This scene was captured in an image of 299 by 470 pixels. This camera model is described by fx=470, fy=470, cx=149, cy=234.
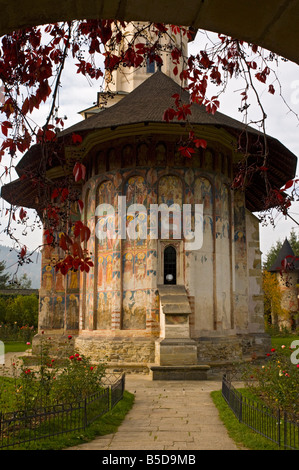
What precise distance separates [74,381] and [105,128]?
8984mm

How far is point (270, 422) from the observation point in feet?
20.3

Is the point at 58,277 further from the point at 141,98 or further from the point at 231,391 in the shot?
the point at 231,391

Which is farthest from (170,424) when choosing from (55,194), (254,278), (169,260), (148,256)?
(254,278)

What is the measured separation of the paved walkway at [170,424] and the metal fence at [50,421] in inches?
17.5

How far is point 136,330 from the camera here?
14.7m

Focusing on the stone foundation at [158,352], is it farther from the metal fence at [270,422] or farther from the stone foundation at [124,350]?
the metal fence at [270,422]

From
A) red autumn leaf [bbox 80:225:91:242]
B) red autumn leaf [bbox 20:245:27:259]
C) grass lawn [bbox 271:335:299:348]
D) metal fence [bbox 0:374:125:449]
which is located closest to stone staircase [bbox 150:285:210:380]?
metal fence [bbox 0:374:125:449]

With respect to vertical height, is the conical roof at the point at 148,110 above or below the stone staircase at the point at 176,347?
above

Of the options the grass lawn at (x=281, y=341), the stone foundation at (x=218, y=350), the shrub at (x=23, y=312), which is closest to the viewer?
the stone foundation at (x=218, y=350)

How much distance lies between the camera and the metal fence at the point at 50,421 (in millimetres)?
5828

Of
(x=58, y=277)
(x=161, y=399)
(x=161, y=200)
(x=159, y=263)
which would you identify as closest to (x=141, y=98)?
(x=161, y=200)

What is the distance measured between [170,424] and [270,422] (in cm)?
175

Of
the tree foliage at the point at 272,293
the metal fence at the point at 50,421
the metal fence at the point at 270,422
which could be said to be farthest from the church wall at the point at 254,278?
the tree foliage at the point at 272,293

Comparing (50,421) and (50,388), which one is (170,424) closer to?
(50,421)
